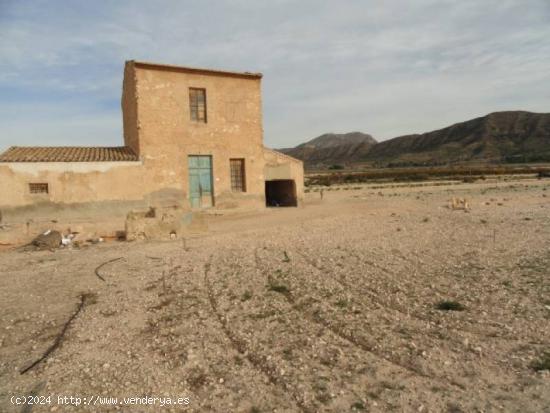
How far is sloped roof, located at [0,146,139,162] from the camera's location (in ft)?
50.3

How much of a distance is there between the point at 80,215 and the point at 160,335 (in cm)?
1189

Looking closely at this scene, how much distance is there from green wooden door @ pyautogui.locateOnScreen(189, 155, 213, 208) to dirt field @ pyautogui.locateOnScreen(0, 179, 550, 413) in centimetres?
742

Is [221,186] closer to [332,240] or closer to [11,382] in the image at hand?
[332,240]

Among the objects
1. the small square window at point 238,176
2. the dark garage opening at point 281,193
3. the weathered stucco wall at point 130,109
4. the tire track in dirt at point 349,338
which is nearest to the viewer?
the tire track in dirt at point 349,338

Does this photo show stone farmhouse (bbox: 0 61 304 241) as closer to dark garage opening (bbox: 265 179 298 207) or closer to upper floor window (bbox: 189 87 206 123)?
upper floor window (bbox: 189 87 206 123)

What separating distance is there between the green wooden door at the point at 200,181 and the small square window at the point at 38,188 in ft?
17.9

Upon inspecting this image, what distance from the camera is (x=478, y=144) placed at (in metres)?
93.4

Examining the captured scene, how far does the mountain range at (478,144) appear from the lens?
84.8m

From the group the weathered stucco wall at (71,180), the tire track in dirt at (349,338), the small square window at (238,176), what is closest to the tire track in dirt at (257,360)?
the tire track in dirt at (349,338)

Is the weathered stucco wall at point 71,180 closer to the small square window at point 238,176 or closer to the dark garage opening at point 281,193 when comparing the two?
the small square window at point 238,176

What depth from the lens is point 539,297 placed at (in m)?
6.23

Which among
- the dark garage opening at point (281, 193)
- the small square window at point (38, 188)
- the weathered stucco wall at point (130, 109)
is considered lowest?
the dark garage opening at point (281, 193)

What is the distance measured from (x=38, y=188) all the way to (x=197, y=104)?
23.3ft

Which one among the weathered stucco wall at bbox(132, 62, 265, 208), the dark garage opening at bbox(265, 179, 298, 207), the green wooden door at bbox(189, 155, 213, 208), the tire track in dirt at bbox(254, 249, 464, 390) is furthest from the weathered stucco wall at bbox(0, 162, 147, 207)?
the tire track in dirt at bbox(254, 249, 464, 390)
